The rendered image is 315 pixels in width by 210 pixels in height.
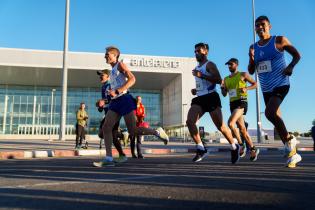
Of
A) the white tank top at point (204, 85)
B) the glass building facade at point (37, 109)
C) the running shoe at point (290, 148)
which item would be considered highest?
the glass building facade at point (37, 109)

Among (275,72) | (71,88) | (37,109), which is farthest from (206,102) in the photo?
(71,88)

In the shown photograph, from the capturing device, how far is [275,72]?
198 inches

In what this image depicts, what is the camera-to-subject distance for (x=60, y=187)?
2939mm

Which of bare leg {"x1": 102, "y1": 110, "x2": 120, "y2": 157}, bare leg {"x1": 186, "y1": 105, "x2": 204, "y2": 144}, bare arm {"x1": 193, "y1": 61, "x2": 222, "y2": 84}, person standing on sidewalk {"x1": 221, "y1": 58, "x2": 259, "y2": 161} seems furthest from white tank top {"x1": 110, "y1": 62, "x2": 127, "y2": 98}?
person standing on sidewalk {"x1": 221, "y1": 58, "x2": 259, "y2": 161}

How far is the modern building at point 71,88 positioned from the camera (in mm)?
48719

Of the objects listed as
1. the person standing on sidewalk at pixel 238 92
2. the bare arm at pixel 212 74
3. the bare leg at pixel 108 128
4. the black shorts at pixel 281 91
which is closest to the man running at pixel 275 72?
the black shorts at pixel 281 91

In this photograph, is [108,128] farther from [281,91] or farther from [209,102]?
[281,91]

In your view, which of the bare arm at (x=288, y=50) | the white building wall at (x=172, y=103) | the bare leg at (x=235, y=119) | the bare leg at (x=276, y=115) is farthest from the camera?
the white building wall at (x=172, y=103)

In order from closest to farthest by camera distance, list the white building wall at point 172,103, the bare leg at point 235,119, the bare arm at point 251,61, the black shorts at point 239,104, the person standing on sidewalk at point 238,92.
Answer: the bare arm at point 251,61
the bare leg at point 235,119
the person standing on sidewalk at point 238,92
the black shorts at point 239,104
the white building wall at point 172,103

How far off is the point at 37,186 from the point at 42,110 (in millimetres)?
59106

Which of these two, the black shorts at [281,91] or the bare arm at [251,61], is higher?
the bare arm at [251,61]

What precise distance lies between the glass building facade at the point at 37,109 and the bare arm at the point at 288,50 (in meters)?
54.0

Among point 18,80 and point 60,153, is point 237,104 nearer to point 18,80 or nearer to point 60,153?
point 60,153

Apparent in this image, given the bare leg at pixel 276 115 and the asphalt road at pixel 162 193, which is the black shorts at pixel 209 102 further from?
the asphalt road at pixel 162 193
